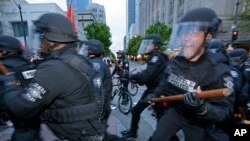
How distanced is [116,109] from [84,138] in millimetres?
5846

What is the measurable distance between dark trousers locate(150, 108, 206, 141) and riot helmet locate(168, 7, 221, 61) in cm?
68

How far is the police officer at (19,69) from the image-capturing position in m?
2.50

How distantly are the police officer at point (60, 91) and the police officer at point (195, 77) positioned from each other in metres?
0.92

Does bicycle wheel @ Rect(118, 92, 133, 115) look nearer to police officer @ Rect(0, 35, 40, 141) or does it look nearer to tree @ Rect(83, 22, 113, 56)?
police officer @ Rect(0, 35, 40, 141)

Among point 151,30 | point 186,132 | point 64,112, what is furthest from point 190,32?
point 151,30

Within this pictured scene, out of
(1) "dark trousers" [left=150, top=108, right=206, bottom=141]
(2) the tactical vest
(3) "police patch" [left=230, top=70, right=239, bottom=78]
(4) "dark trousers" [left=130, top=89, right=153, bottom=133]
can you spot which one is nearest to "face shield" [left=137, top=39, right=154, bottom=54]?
(4) "dark trousers" [left=130, top=89, right=153, bottom=133]

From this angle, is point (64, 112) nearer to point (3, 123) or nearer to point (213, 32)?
point (213, 32)

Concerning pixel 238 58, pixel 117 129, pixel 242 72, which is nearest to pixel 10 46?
pixel 117 129

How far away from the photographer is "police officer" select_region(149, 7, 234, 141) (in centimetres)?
221

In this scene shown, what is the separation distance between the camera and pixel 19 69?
9.05 ft

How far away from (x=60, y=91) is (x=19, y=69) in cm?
124

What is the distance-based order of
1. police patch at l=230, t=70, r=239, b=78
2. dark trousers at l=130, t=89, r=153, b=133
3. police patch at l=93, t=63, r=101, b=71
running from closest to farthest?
police patch at l=230, t=70, r=239, b=78, police patch at l=93, t=63, r=101, b=71, dark trousers at l=130, t=89, r=153, b=133

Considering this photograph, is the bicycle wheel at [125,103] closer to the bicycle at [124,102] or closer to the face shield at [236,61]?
the bicycle at [124,102]

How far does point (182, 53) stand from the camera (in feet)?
8.36
